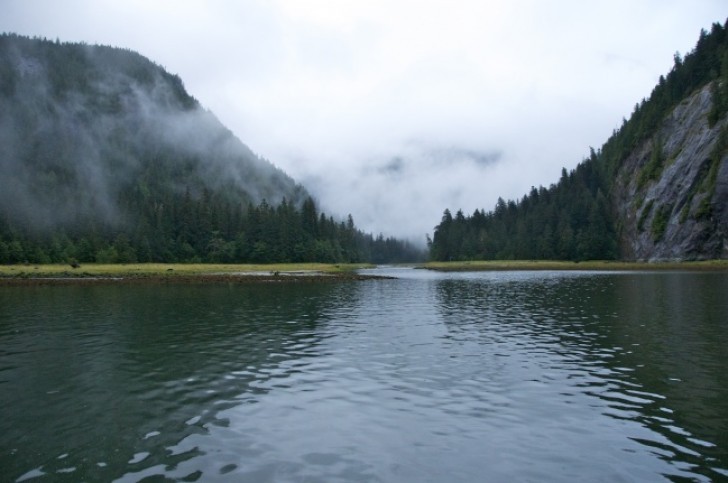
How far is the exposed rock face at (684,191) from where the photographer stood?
14012 cm

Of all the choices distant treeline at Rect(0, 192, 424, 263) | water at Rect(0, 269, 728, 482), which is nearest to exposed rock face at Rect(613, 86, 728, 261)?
distant treeline at Rect(0, 192, 424, 263)

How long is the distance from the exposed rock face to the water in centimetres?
12589

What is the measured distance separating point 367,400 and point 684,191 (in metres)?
174

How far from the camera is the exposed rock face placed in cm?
14012

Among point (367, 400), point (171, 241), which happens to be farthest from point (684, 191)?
point (171, 241)

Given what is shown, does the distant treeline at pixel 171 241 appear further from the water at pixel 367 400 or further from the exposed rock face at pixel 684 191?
the water at pixel 367 400

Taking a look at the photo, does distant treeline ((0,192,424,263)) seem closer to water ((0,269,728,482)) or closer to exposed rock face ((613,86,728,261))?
exposed rock face ((613,86,728,261))

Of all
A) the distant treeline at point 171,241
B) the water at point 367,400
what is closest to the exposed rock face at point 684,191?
the distant treeline at point 171,241

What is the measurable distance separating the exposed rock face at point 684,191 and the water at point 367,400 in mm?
125891

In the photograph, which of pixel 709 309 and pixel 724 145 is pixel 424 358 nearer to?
pixel 709 309

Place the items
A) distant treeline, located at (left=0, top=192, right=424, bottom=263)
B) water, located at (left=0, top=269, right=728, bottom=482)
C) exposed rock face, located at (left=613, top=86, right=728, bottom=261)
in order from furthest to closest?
distant treeline, located at (left=0, top=192, right=424, bottom=263) → exposed rock face, located at (left=613, top=86, right=728, bottom=261) → water, located at (left=0, top=269, right=728, bottom=482)

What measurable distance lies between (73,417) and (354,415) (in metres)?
9.97

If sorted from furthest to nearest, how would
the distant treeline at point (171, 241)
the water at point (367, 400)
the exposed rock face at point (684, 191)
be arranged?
the distant treeline at point (171, 241) < the exposed rock face at point (684, 191) < the water at point (367, 400)

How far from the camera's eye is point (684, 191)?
513 feet
